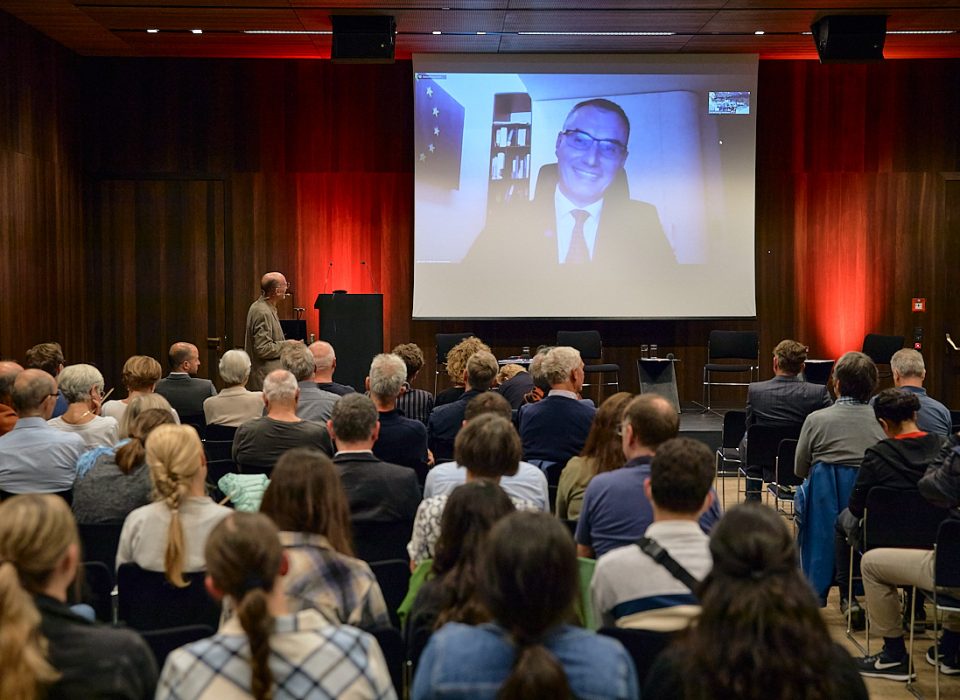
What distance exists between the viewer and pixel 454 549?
2.57 metres

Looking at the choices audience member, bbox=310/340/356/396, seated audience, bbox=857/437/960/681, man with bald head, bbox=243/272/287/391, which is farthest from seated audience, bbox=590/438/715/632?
man with bald head, bbox=243/272/287/391

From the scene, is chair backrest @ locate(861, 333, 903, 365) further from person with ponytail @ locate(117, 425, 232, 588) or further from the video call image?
person with ponytail @ locate(117, 425, 232, 588)

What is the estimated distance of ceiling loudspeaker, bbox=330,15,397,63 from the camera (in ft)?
30.1

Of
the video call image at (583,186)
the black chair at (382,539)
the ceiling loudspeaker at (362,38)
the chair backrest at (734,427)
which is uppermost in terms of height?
the ceiling loudspeaker at (362,38)

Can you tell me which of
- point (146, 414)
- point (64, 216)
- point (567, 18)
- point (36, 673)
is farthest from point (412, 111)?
point (36, 673)

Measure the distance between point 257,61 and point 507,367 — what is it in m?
6.13

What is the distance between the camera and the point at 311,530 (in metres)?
2.66

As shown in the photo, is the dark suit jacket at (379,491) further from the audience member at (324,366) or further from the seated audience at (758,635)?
the audience member at (324,366)

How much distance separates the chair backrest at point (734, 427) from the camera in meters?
6.98

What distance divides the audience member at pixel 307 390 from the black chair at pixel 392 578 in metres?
2.52

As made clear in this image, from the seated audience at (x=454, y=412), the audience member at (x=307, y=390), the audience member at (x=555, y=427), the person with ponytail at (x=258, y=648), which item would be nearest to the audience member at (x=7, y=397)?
the audience member at (x=307, y=390)

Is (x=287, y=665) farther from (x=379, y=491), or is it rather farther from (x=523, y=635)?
(x=379, y=491)

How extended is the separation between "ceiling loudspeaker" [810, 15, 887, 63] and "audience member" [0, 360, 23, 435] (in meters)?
7.38

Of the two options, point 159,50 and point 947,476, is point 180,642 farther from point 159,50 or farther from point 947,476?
point 159,50
